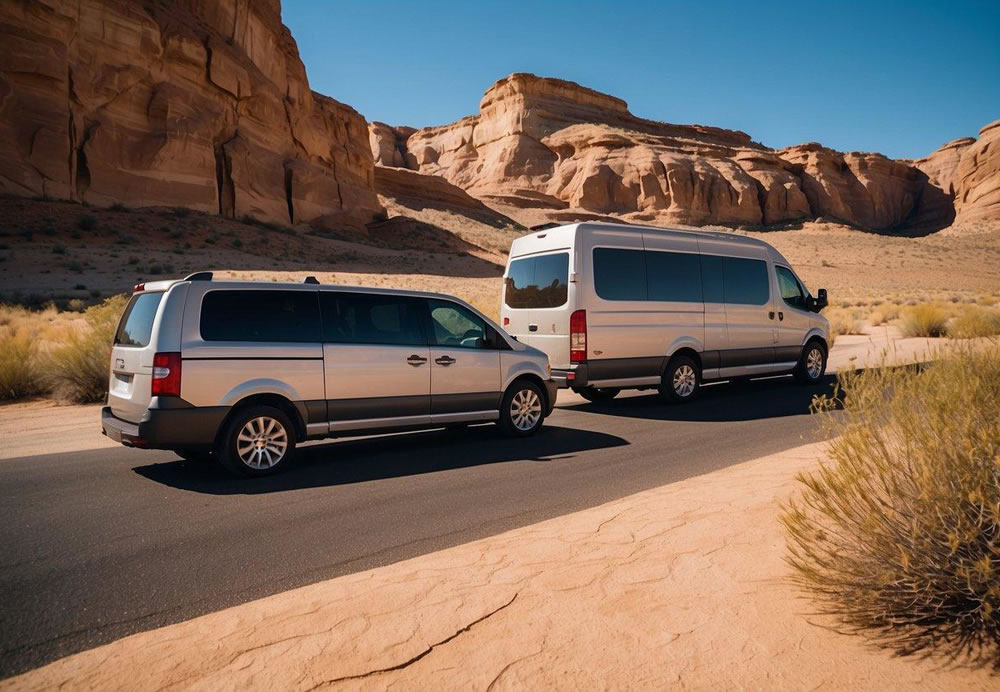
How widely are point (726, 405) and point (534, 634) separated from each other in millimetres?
8458

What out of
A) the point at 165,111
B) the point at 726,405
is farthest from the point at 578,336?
the point at 165,111

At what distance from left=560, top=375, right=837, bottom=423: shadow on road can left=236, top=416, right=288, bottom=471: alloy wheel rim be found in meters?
5.27

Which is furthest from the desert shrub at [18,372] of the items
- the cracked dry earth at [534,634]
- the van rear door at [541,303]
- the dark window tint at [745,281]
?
the dark window tint at [745,281]

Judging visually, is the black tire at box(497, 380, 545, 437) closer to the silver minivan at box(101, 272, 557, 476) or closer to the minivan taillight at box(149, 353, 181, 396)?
the silver minivan at box(101, 272, 557, 476)

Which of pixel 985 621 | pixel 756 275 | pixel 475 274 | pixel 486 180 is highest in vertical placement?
pixel 486 180

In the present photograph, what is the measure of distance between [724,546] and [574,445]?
12.2 feet

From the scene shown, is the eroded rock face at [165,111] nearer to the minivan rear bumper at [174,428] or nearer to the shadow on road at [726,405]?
the minivan rear bumper at [174,428]

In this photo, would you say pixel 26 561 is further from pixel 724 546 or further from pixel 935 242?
pixel 935 242

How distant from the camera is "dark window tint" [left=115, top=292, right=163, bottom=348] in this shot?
6258 mm

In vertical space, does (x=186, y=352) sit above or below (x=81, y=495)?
above

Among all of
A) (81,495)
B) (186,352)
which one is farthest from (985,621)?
(81,495)

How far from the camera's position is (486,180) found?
9362 centimetres

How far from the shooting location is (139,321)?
650cm

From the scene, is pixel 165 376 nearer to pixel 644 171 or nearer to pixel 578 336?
pixel 578 336
